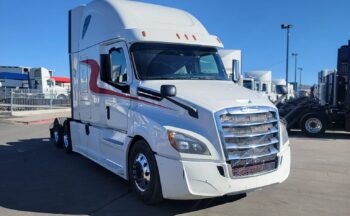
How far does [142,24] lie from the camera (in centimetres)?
691

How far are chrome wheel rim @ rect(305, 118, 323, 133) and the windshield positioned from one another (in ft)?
28.3

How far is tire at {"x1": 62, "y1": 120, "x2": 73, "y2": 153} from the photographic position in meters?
10.0

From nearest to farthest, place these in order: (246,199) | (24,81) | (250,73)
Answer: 1. (246,199)
2. (250,73)
3. (24,81)

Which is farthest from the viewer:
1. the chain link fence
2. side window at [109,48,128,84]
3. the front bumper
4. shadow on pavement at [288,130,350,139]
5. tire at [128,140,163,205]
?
the chain link fence

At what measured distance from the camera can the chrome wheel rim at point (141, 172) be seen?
228 inches

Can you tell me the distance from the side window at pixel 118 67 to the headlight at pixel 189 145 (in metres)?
1.92

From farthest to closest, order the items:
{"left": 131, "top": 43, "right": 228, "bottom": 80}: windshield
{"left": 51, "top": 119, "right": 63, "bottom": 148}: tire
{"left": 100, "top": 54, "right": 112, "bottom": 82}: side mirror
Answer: {"left": 51, "top": 119, "right": 63, "bottom": 148}: tire → {"left": 100, "top": 54, "right": 112, "bottom": 82}: side mirror → {"left": 131, "top": 43, "right": 228, "bottom": 80}: windshield

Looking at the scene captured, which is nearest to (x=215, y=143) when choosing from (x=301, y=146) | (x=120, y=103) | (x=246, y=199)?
(x=246, y=199)

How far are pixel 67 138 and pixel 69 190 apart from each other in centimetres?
374

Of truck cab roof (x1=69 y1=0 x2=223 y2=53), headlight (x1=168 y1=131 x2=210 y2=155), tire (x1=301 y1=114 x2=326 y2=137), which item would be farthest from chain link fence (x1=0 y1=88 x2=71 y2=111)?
headlight (x1=168 y1=131 x2=210 y2=155)

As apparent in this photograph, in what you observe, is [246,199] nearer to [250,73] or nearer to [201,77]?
[201,77]

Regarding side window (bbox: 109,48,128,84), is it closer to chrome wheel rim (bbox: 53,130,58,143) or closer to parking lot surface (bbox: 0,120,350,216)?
parking lot surface (bbox: 0,120,350,216)

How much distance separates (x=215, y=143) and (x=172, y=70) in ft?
6.15

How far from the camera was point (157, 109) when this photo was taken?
19.0 feet
